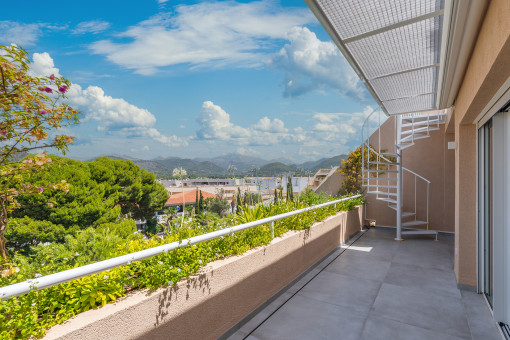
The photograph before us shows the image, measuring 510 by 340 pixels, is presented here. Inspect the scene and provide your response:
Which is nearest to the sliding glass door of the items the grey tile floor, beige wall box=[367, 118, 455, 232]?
the grey tile floor

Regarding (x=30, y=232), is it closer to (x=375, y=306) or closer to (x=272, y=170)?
(x=272, y=170)

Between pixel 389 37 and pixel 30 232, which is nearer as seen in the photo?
pixel 389 37

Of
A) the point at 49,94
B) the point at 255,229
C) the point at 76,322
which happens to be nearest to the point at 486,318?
the point at 255,229

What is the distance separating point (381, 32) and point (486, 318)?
8.98ft

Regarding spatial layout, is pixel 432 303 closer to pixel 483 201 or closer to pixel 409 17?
pixel 483 201

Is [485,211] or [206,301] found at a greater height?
[485,211]

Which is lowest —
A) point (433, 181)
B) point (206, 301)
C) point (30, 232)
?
point (30, 232)

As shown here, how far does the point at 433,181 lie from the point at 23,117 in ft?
23.8

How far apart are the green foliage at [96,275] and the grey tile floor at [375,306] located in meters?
0.72

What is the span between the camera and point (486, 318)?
260cm

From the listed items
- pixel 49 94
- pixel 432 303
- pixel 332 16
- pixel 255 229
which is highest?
pixel 332 16

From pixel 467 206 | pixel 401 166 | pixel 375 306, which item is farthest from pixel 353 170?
pixel 375 306

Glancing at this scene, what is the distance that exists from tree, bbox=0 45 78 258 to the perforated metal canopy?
2293 millimetres

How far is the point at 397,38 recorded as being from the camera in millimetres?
2234
